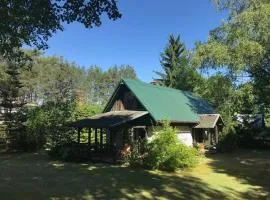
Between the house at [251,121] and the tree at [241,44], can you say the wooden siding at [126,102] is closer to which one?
the tree at [241,44]

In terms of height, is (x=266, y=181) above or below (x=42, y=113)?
below

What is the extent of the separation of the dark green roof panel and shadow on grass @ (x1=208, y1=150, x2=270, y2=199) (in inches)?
190

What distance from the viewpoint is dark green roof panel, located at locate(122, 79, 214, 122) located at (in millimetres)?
28594

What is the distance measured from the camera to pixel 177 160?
845 inches

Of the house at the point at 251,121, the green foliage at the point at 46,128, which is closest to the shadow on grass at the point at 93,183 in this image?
the green foliage at the point at 46,128

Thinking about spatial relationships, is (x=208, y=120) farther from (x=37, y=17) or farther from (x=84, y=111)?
(x=37, y=17)

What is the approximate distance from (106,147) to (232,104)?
11373 millimetres

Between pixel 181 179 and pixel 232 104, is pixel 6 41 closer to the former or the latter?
pixel 181 179

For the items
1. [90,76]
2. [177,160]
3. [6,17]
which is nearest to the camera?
[6,17]

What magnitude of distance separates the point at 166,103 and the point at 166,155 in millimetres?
10302

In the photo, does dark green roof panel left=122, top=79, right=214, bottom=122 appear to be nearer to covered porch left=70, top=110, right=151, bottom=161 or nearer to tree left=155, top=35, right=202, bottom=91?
covered porch left=70, top=110, right=151, bottom=161

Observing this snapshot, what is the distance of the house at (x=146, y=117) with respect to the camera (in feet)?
88.0

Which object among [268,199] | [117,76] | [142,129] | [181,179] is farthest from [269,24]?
[117,76]

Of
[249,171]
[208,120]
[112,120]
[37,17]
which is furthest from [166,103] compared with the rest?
[37,17]
